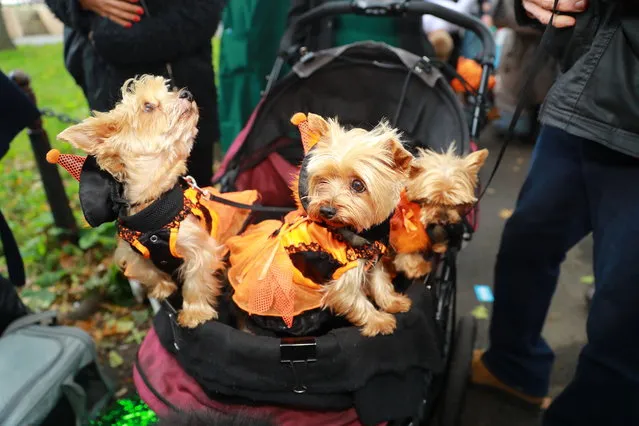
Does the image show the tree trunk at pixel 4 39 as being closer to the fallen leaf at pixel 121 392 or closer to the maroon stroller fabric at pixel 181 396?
the fallen leaf at pixel 121 392

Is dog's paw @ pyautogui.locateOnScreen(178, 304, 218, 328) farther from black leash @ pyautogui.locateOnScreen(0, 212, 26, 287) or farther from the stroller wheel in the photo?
the stroller wheel

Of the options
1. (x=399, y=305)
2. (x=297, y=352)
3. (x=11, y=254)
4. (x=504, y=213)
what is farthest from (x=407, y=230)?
(x=504, y=213)

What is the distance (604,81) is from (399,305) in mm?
829

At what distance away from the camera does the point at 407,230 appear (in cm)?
163

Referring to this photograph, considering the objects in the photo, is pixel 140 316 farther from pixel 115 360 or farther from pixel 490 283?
pixel 490 283

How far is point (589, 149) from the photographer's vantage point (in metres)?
1.53

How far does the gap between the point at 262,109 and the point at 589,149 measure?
50.2 inches

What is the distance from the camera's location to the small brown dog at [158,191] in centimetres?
134

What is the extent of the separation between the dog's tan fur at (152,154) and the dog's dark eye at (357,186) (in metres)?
0.51

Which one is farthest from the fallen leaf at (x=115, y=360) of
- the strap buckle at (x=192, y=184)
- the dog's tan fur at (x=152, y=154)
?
the strap buckle at (x=192, y=184)

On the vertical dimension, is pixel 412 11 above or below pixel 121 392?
above

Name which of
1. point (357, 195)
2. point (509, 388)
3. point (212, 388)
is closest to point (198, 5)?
point (357, 195)

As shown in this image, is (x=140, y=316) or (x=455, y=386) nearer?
(x=455, y=386)

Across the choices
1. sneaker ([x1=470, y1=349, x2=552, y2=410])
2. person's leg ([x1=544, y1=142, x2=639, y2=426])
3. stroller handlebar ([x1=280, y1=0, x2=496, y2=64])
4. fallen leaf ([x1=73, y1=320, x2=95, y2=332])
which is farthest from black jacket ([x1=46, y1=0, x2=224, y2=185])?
sneaker ([x1=470, y1=349, x2=552, y2=410])
